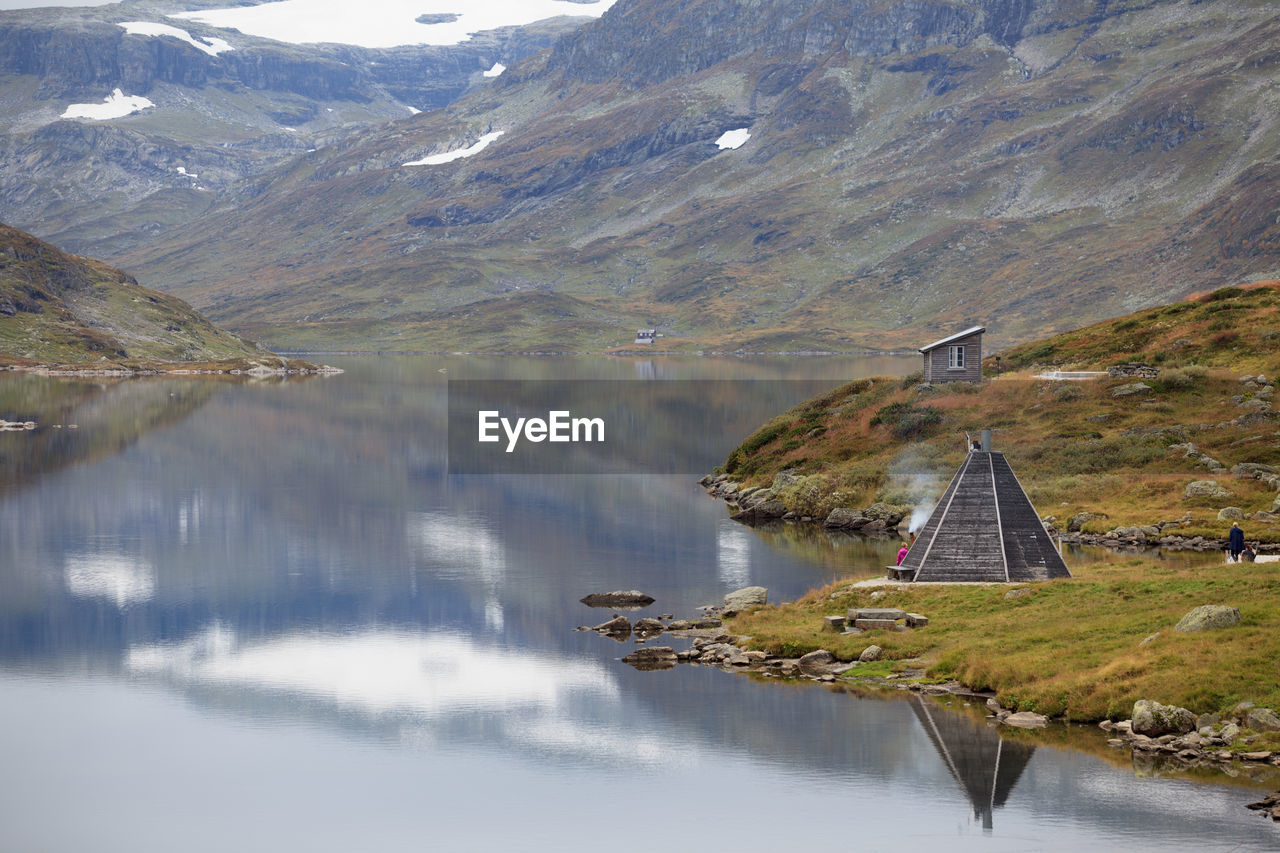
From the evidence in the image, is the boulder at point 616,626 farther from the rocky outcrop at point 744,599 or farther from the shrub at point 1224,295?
the shrub at point 1224,295

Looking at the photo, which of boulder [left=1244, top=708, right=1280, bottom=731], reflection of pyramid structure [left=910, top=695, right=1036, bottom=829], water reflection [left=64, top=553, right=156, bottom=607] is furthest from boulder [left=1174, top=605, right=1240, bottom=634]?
water reflection [left=64, top=553, right=156, bottom=607]

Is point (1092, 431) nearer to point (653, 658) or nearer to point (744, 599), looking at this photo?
point (744, 599)

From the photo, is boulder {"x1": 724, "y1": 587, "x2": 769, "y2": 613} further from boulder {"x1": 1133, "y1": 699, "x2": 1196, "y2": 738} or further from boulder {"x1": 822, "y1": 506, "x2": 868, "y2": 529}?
boulder {"x1": 822, "y1": 506, "x2": 868, "y2": 529}

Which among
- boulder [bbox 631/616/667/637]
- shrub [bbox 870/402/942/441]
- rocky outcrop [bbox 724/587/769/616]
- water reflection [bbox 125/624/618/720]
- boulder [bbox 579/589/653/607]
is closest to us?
water reflection [bbox 125/624/618/720]

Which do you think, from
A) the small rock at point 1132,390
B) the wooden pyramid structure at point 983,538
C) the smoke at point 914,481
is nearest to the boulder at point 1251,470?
the small rock at point 1132,390

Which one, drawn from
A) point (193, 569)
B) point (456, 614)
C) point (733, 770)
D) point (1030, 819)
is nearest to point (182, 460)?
point (193, 569)

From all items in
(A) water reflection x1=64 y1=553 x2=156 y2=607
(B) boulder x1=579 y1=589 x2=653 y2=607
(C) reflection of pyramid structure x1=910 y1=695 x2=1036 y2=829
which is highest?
(A) water reflection x1=64 y1=553 x2=156 y2=607

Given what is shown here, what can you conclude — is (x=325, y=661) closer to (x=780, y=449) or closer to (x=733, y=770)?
(x=733, y=770)
